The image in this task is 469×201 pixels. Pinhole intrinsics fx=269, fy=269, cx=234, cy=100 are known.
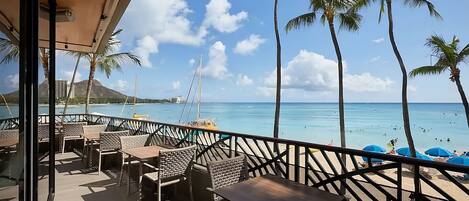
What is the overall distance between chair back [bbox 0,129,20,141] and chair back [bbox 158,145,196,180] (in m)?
1.72

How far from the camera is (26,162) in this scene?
1351 mm

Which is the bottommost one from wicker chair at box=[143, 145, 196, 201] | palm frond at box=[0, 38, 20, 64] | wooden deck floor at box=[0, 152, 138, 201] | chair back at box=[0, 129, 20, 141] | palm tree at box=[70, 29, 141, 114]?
wooden deck floor at box=[0, 152, 138, 201]

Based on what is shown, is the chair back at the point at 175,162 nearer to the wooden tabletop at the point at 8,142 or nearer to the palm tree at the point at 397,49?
the wooden tabletop at the point at 8,142

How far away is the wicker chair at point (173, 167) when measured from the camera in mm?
3012

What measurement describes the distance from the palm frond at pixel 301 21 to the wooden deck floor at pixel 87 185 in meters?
10.0

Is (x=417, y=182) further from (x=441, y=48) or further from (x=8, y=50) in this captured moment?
(x=441, y=48)

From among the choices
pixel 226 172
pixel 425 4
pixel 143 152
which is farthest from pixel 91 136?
pixel 425 4

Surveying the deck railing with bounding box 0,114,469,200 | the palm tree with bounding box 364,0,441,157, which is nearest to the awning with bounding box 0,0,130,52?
the deck railing with bounding box 0,114,469,200

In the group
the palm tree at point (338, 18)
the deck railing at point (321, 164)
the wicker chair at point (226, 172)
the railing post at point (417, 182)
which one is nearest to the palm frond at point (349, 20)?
the palm tree at point (338, 18)

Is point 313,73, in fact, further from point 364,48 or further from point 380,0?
point 380,0

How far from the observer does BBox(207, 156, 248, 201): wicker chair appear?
7.72 feet

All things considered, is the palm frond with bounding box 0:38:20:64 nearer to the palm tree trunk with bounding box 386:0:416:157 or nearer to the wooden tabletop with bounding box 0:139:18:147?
the wooden tabletop with bounding box 0:139:18:147

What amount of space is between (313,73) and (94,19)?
37.4 m

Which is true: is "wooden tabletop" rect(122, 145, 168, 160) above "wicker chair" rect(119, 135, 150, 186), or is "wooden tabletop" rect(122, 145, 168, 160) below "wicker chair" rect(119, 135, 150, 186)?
below
